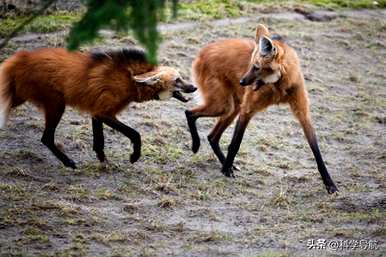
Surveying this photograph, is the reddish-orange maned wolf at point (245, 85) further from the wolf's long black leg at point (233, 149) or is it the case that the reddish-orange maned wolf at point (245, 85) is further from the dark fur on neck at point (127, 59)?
the dark fur on neck at point (127, 59)

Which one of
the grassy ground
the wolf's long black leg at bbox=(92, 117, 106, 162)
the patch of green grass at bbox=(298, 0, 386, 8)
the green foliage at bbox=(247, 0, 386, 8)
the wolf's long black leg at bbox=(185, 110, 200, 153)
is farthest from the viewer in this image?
the patch of green grass at bbox=(298, 0, 386, 8)

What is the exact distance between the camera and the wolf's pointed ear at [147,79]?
616 cm

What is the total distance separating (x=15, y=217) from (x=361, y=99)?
5411 mm

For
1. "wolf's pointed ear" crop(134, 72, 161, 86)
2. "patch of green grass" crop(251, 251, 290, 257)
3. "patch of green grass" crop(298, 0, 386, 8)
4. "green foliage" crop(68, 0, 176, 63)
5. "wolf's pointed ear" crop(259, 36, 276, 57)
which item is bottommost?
"patch of green grass" crop(298, 0, 386, 8)

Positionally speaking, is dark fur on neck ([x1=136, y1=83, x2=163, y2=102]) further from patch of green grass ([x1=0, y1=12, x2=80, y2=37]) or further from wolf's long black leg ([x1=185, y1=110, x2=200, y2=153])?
patch of green grass ([x1=0, y1=12, x2=80, y2=37])

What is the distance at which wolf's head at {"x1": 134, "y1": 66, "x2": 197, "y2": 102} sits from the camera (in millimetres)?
6223

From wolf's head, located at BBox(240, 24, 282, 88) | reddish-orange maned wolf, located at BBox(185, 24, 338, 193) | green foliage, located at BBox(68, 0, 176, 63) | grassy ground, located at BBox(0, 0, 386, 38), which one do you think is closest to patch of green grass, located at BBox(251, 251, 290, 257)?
reddish-orange maned wolf, located at BBox(185, 24, 338, 193)

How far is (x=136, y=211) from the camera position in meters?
5.45

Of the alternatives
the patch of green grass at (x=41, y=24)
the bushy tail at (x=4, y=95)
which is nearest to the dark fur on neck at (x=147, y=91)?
the bushy tail at (x=4, y=95)

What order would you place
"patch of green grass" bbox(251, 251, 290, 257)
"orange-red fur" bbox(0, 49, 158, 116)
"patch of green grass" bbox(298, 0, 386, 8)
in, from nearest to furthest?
"patch of green grass" bbox(251, 251, 290, 257)
"orange-red fur" bbox(0, 49, 158, 116)
"patch of green grass" bbox(298, 0, 386, 8)

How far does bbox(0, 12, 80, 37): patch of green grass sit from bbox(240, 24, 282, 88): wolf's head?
154 inches

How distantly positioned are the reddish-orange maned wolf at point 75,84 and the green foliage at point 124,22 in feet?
10.1

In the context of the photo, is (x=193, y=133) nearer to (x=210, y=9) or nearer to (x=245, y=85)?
(x=245, y=85)

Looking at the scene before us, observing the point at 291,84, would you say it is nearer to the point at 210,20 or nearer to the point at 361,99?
the point at 361,99
